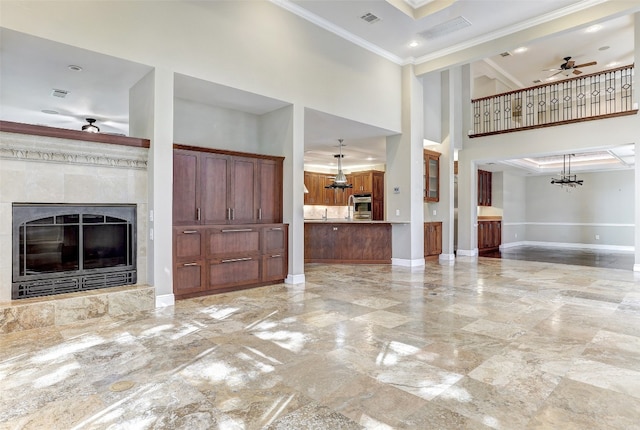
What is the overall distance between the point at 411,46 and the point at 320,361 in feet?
20.7

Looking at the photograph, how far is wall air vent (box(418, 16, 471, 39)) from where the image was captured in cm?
591

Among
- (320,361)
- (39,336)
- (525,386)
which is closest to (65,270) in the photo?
(39,336)

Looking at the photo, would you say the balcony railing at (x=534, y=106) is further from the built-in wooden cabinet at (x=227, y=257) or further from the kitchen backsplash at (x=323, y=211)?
the built-in wooden cabinet at (x=227, y=257)

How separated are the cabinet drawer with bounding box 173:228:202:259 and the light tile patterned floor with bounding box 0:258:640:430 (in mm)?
616

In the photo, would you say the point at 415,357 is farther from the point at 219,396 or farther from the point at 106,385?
the point at 106,385

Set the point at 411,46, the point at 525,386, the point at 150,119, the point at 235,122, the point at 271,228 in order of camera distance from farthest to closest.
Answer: the point at 411,46, the point at 235,122, the point at 271,228, the point at 150,119, the point at 525,386

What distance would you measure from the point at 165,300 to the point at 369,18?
5278 millimetres

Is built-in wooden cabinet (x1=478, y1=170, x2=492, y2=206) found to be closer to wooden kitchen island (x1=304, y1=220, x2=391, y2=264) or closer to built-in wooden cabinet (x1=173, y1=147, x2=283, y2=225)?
wooden kitchen island (x1=304, y1=220, x2=391, y2=264)

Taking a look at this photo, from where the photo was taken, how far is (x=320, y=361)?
2760mm

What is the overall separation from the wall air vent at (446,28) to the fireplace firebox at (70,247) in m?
5.62

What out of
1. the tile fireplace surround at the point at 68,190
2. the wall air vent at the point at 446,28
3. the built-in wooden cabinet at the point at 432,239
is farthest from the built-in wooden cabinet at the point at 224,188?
the built-in wooden cabinet at the point at 432,239

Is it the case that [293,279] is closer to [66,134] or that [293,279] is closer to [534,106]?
[66,134]

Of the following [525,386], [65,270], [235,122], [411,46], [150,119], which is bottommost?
[525,386]

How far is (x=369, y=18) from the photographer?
5.87 metres
